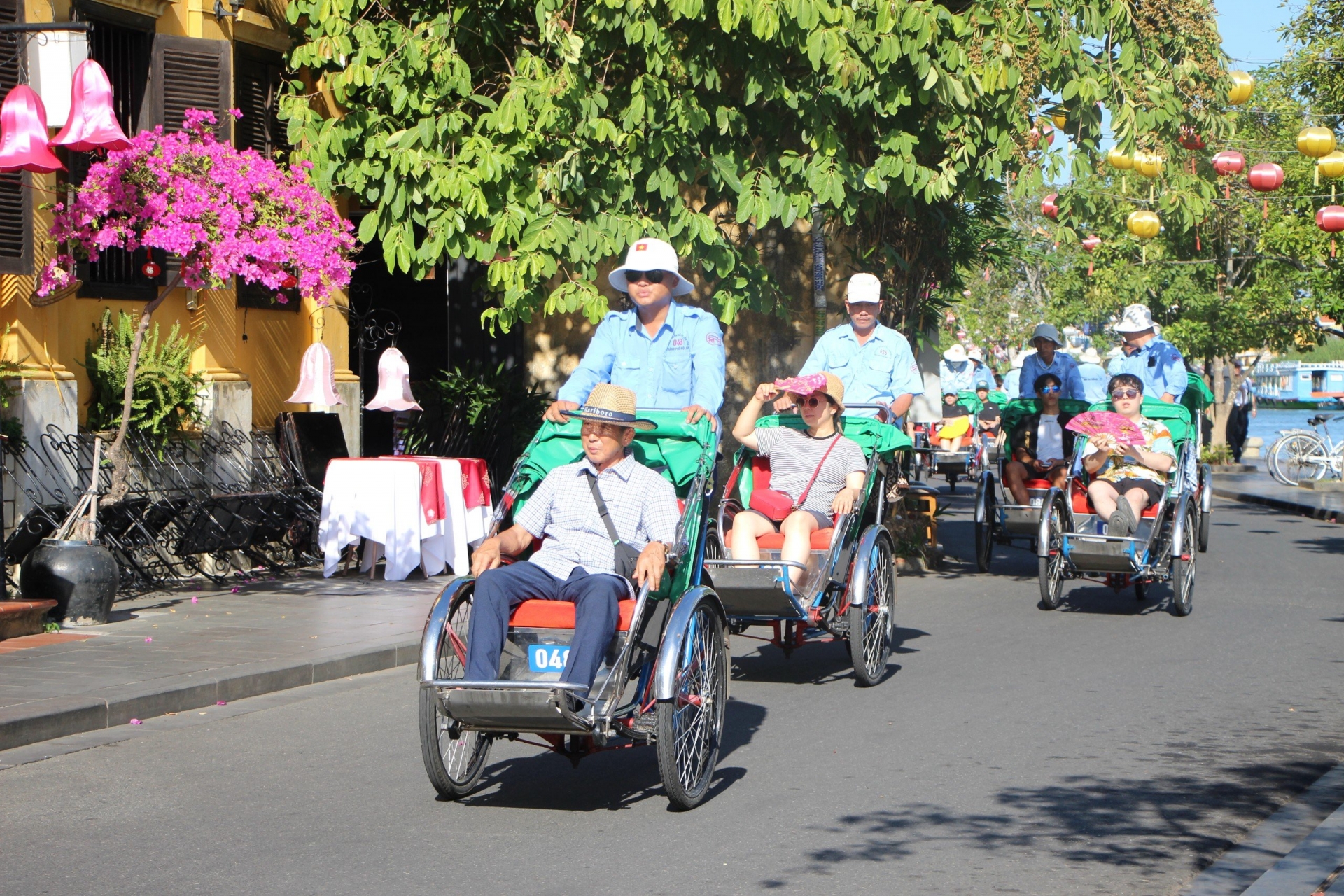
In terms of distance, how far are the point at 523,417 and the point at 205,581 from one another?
4.48m

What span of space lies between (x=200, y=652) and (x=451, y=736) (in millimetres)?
3681

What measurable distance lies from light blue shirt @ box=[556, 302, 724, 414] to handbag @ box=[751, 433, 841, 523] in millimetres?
834

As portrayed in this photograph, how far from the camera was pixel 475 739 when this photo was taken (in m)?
6.39

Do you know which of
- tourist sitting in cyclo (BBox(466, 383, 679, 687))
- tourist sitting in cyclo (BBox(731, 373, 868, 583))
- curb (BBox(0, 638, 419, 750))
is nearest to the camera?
tourist sitting in cyclo (BBox(466, 383, 679, 687))

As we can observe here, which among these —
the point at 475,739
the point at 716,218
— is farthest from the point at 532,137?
the point at 475,739

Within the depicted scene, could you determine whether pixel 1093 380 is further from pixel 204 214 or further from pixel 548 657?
pixel 548 657

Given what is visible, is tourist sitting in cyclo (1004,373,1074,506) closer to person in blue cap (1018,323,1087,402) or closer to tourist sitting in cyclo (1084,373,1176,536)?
person in blue cap (1018,323,1087,402)

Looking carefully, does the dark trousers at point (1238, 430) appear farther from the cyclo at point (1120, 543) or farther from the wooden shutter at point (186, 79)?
the wooden shutter at point (186, 79)

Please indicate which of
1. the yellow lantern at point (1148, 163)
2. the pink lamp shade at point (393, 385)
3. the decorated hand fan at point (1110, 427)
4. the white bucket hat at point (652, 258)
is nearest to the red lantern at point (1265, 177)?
the yellow lantern at point (1148, 163)

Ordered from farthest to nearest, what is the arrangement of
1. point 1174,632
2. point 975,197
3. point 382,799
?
point 975,197 < point 1174,632 < point 382,799

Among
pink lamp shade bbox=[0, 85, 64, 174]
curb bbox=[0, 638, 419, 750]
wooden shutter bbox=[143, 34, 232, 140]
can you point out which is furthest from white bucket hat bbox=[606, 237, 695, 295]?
wooden shutter bbox=[143, 34, 232, 140]

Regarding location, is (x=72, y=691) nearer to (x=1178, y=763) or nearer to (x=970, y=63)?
(x=1178, y=763)

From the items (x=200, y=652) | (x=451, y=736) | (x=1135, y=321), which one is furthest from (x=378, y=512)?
(x=1135, y=321)

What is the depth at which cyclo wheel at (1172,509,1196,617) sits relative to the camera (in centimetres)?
1134
